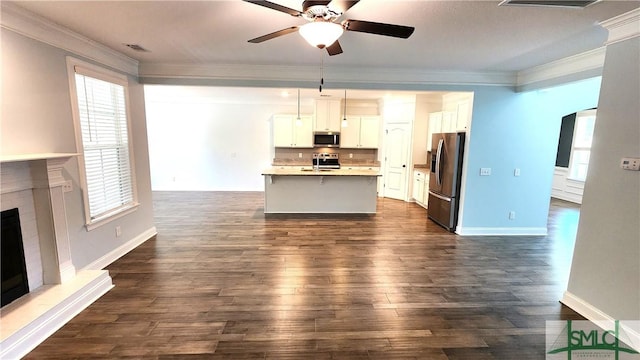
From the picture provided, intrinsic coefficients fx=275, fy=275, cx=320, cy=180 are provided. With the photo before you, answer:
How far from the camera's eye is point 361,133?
24.2 ft

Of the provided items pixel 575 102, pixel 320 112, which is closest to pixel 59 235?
pixel 320 112

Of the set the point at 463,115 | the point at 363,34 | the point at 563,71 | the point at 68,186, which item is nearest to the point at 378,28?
the point at 363,34

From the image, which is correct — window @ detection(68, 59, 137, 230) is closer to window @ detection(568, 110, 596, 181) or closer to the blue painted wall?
the blue painted wall

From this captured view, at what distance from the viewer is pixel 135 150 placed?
383cm

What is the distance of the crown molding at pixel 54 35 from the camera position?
2.18 m

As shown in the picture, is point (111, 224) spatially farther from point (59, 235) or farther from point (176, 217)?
point (176, 217)

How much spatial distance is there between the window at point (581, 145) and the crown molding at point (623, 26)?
6.06 meters

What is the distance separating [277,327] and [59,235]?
84.9 inches

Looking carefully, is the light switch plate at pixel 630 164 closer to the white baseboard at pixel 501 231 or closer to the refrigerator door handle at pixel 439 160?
the white baseboard at pixel 501 231

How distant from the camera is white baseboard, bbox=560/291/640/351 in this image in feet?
6.72

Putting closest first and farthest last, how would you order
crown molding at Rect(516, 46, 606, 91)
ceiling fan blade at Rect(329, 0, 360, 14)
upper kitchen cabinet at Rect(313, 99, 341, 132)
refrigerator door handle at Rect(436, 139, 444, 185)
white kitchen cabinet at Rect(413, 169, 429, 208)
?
1. ceiling fan blade at Rect(329, 0, 360, 14)
2. crown molding at Rect(516, 46, 606, 91)
3. refrigerator door handle at Rect(436, 139, 444, 185)
4. white kitchen cabinet at Rect(413, 169, 429, 208)
5. upper kitchen cabinet at Rect(313, 99, 341, 132)

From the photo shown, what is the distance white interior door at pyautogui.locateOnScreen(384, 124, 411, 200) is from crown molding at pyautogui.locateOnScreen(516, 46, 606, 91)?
2893mm

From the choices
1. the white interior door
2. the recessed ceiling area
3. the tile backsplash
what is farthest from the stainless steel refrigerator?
the tile backsplash

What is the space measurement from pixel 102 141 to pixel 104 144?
0.14 ft
